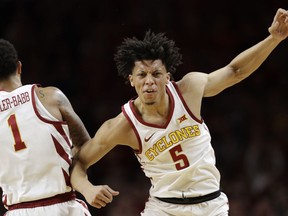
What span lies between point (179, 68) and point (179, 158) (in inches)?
226

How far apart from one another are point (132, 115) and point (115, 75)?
5736 millimetres

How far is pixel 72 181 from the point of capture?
535cm

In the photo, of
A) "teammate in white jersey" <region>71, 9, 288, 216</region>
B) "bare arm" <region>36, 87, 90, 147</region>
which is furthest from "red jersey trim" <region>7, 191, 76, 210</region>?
"bare arm" <region>36, 87, 90, 147</region>

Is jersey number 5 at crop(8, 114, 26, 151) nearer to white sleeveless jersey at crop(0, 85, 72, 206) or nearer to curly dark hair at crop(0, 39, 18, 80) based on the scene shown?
white sleeveless jersey at crop(0, 85, 72, 206)

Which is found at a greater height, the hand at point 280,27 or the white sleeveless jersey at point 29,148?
the hand at point 280,27

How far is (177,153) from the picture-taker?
18.0 ft

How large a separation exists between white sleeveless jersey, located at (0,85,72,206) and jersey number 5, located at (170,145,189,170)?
0.86 meters

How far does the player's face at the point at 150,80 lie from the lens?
546cm

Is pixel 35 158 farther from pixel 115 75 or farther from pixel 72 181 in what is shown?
pixel 115 75

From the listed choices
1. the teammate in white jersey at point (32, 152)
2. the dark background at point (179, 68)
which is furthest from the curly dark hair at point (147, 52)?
the dark background at point (179, 68)

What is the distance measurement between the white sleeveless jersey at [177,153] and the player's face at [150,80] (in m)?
0.17

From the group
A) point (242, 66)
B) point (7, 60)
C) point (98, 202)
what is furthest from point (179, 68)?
point (98, 202)

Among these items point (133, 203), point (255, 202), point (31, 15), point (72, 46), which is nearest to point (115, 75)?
point (72, 46)

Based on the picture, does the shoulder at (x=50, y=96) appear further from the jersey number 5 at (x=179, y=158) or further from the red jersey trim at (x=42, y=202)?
the jersey number 5 at (x=179, y=158)
